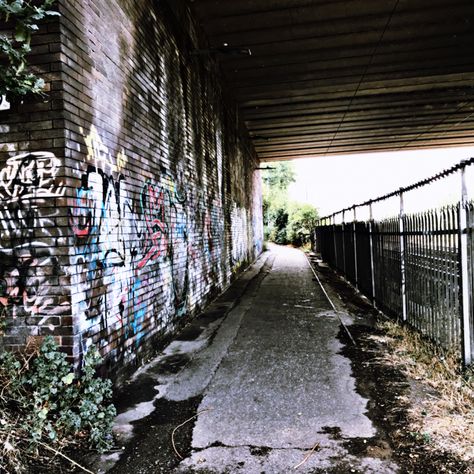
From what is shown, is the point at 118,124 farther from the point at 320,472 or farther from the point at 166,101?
the point at 320,472

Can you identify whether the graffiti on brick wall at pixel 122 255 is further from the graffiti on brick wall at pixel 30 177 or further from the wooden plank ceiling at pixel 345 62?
the wooden plank ceiling at pixel 345 62

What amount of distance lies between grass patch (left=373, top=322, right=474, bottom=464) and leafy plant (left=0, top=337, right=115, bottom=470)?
98.4 inches

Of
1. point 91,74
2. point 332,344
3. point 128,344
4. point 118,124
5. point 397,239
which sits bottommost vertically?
point 332,344

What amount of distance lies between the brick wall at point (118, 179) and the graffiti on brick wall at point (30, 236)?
0.05 ft

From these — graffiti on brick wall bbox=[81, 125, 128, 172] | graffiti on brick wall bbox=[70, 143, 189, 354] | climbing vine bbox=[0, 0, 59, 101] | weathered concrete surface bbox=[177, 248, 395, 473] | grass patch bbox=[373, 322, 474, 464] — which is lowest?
weathered concrete surface bbox=[177, 248, 395, 473]

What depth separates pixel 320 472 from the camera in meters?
2.50

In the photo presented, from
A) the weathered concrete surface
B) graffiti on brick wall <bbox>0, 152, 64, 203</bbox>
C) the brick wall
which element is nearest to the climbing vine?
the brick wall

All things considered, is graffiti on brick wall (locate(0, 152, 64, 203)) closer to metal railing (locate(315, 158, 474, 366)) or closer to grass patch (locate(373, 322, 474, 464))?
grass patch (locate(373, 322, 474, 464))

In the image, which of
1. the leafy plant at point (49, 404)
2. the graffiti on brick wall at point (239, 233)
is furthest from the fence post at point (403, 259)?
the graffiti on brick wall at point (239, 233)

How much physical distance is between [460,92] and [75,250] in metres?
14.5

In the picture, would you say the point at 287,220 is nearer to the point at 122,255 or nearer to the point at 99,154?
the point at 122,255

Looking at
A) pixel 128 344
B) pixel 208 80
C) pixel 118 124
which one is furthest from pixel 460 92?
pixel 128 344

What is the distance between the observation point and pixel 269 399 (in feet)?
11.9

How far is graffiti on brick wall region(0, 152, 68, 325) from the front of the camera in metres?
3.08
